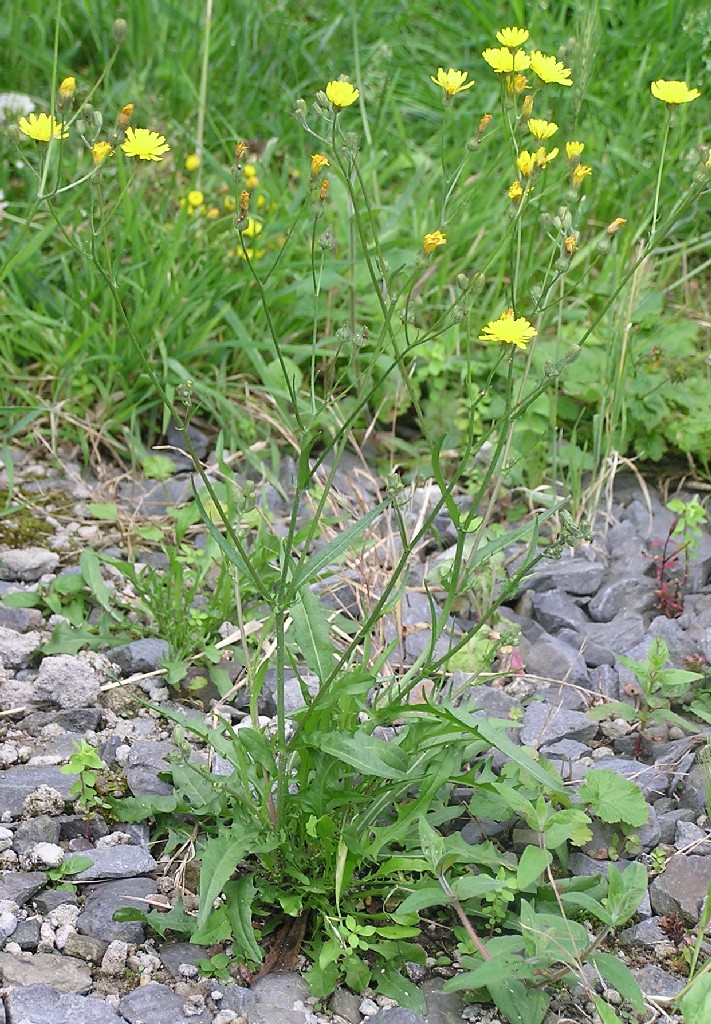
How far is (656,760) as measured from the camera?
7.00 feet

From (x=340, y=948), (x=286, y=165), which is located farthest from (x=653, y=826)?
A: (x=286, y=165)

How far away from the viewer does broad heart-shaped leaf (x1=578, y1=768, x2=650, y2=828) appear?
73.7 inches

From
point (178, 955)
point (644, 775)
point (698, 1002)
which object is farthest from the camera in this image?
point (644, 775)

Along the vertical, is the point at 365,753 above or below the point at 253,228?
below

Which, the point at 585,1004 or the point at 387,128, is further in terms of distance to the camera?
the point at 387,128

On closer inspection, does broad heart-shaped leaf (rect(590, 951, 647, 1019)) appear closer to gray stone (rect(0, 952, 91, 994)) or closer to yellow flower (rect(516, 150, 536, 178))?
gray stone (rect(0, 952, 91, 994))

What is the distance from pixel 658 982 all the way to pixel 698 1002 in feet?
0.89

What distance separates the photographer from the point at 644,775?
207cm

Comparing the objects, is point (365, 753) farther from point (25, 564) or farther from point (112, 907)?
point (25, 564)

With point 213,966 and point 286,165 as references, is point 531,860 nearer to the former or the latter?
point 213,966

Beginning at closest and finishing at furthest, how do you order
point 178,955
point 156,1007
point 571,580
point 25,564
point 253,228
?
point 156,1007 < point 178,955 < point 253,228 < point 25,564 < point 571,580

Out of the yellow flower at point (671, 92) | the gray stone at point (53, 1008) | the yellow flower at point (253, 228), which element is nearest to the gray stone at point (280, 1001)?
the gray stone at point (53, 1008)

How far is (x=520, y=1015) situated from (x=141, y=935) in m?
0.53

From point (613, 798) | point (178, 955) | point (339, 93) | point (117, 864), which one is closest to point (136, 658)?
point (117, 864)
